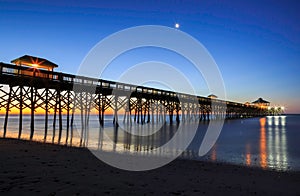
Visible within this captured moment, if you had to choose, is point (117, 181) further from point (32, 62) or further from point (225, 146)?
point (32, 62)

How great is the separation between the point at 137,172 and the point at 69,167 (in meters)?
1.89

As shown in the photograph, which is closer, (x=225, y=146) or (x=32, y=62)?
(x=225, y=146)

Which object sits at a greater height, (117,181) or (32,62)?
(32,62)

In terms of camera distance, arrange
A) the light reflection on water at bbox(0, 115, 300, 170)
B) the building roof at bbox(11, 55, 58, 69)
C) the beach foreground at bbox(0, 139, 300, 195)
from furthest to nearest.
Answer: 1. the building roof at bbox(11, 55, 58, 69)
2. the light reflection on water at bbox(0, 115, 300, 170)
3. the beach foreground at bbox(0, 139, 300, 195)

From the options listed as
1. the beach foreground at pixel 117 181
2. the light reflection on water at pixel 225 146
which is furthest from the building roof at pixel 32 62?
the beach foreground at pixel 117 181

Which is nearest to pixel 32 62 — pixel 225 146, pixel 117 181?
pixel 225 146

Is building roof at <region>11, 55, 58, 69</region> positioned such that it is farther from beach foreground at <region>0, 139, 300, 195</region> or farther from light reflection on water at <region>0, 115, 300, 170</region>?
beach foreground at <region>0, 139, 300, 195</region>

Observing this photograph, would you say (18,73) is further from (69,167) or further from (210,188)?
(210,188)

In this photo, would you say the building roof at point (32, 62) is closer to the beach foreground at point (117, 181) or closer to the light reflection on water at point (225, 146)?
the light reflection on water at point (225, 146)

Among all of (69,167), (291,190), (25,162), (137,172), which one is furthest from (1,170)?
(291,190)

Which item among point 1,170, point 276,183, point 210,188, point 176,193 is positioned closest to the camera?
point 176,193

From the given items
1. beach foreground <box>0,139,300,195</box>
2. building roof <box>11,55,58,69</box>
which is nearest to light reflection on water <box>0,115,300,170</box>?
beach foreground <box>0,139,300,195</box>

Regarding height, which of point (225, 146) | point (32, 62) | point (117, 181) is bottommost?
point (225, 146)

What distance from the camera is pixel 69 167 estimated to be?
6262mm
